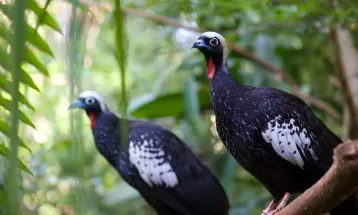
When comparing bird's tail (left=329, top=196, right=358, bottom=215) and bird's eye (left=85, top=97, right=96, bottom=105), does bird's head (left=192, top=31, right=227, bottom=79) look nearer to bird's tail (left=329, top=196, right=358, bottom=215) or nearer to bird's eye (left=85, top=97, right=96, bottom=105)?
bird's tail (left=329, top=196, right=358, bottom=215)

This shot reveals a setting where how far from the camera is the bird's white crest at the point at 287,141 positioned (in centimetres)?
166

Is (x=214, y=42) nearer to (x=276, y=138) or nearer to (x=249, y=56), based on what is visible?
(x=276, y=138)

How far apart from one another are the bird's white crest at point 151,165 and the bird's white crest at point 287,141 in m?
0.81

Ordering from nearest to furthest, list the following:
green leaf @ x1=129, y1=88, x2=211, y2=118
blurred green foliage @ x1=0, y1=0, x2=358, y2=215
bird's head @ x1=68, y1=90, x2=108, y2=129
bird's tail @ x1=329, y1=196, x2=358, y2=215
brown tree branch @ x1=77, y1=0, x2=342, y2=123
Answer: bird's tail @ x1=329, y1=196, x2=358, y2=215, blurred green foliage @ x1=0, y1=0, x2=358, y2=215, bird's head @ x1=68, y1=90, x2=108, y2=129, brown tree branch @ x1=77, y1=0, x2=342, y2=123, green leaf @ x1=129, y1=88, x2=211, y2=118

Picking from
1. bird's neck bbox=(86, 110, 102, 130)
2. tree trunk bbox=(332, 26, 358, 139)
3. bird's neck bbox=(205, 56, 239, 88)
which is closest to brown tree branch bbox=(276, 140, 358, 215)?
bird's neck bbox=(205, 56, 239, 88)

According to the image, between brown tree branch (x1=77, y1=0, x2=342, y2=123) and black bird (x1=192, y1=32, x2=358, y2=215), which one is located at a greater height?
brown tree branch (x1=77, y1=0, x2=342, y2=123)

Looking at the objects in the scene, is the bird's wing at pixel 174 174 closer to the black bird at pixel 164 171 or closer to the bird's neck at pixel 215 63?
the black bird at pixel 164 171

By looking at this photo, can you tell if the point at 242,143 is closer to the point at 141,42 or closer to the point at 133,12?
the point at 133,12

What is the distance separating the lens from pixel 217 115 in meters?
1.78

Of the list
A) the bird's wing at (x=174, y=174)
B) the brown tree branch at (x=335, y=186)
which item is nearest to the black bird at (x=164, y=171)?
the bird's wing at (x=174, y=174)

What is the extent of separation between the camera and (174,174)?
7.84 feet

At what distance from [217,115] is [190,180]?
68cm

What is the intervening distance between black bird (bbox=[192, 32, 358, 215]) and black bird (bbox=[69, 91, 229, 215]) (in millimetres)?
619

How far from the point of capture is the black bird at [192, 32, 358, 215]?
1.67 m
